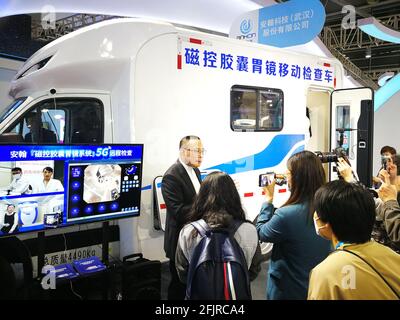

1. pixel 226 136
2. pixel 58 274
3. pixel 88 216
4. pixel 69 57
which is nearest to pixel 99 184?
pixel 88 216

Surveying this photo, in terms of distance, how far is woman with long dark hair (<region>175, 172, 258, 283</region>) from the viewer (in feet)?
6.95

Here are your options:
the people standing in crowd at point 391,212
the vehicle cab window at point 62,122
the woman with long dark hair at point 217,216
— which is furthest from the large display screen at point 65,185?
the people standing in crowd at point 391,212

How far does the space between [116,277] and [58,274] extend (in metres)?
0.68

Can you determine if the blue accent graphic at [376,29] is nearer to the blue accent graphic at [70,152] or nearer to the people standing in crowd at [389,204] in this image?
the people standing in crowd at [389,204]

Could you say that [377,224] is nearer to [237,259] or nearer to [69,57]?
[237,259]

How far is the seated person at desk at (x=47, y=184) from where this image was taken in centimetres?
299

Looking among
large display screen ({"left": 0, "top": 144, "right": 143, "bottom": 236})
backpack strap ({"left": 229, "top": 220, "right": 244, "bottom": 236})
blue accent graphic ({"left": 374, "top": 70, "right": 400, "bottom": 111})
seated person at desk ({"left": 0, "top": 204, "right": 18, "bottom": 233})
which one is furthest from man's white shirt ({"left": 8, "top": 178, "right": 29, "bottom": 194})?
blue accent graphic ({"left": 374, "top": 70, "right": 400, "bottom": 111})

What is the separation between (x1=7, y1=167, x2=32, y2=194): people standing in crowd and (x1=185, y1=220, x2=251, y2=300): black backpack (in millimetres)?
1545

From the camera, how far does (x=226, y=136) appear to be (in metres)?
4.50

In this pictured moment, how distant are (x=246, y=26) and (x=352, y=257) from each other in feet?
18.3

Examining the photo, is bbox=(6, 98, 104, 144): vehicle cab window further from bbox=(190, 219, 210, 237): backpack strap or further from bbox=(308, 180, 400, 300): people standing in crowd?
bbox=(308, 180, 400, 300): people standing in crowd

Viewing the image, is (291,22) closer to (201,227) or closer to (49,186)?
(49,186)

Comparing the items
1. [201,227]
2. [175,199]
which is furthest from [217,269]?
[175,199]

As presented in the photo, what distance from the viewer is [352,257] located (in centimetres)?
142
